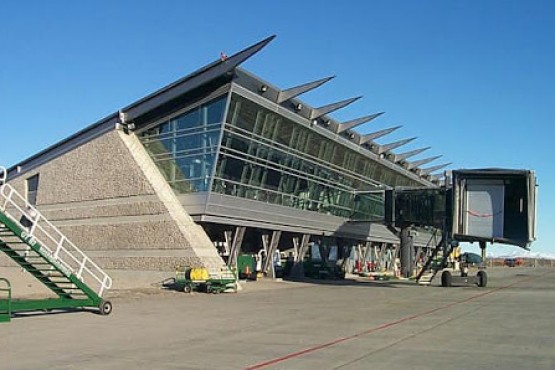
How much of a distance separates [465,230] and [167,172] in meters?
19.1

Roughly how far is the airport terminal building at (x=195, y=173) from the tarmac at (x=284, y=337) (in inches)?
549

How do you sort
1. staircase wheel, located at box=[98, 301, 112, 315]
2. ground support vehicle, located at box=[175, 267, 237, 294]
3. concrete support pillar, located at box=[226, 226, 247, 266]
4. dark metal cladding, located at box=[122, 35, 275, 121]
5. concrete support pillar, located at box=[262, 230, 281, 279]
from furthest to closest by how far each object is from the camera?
concrete support pillar, located at box=[262, 230, 281, 279] < concrete support pillar, located at box=[226, 226, 247, 266] < dark metal cladding, located at box=[122, 35, 275, 121] < ground support vehicle, located at box=[175, 267, 237, 294] < staircase wheel, located at box=[98, 301, 112, 315]

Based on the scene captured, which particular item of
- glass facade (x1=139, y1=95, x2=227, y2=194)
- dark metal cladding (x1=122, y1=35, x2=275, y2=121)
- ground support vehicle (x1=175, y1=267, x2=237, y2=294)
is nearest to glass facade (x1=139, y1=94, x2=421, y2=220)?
glass facade (x1=139, y1=95, x2=227, y2=194)

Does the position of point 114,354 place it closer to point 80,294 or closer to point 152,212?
point 80,294

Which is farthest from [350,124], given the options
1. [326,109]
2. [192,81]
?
[192,81]

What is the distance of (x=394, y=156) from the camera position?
6131 centimetres

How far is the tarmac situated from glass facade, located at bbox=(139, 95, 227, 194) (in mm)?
14427

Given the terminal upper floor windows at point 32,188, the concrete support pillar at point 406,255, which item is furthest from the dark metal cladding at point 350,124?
the terminal upper floor windows at point 32,188

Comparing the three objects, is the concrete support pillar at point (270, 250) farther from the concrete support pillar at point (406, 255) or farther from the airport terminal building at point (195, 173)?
the concrete support pillar at point (406, 255)

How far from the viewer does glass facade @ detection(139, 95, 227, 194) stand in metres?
35.9

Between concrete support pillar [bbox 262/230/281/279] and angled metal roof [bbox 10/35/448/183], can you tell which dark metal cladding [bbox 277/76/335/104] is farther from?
concrete support pillar [bbox 262/230/281/279]

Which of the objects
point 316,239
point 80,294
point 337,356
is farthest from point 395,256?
point 337,356

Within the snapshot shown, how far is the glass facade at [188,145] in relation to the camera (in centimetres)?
3594

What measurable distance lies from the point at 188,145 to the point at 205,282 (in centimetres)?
1011
